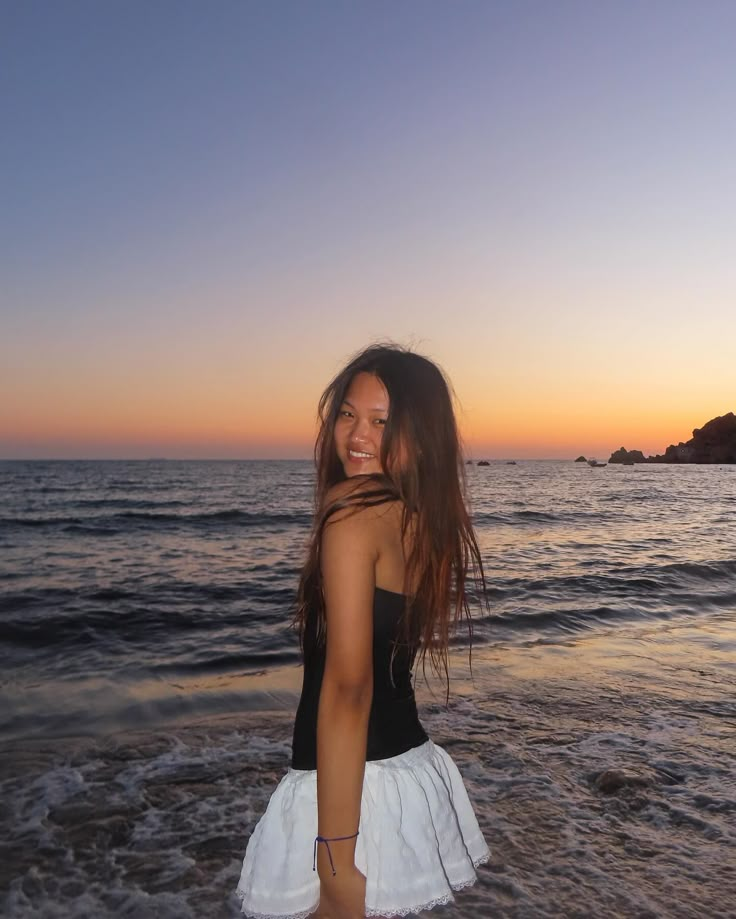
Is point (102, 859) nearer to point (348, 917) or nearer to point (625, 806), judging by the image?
point (348, 917)

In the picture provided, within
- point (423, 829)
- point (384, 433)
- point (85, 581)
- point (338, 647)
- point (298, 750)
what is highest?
point (384, 433)

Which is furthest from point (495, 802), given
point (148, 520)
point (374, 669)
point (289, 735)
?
point (148, 520)

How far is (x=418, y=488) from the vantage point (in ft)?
6.30

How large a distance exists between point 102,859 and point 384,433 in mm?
3742

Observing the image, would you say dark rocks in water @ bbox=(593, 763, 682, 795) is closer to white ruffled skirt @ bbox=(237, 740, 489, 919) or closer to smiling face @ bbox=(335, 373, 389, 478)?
white ruffled skirt @ bbox=(237, 740, 489, 919)

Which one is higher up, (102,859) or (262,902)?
(262,902)

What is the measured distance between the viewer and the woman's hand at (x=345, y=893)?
1765 millimetres

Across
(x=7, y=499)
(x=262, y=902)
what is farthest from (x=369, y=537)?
(x=7, y=499)

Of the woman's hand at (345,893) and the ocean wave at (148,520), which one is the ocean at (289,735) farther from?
the ocean wave at (148,520)

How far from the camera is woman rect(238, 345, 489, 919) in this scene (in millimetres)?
1729

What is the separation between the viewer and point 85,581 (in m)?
14.4

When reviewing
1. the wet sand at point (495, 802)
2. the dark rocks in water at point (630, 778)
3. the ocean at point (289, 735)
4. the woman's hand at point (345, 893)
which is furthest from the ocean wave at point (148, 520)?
the woman's hand at point (345, 893)

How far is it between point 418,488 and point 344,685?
57cm

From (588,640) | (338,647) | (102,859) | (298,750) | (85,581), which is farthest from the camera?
(85,581)
